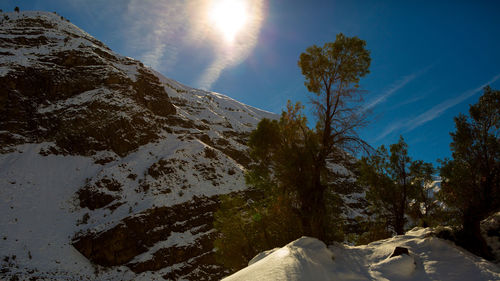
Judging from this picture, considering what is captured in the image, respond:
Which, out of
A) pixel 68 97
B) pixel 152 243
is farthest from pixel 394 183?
pixel 68 97

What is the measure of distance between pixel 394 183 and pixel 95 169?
135 ft

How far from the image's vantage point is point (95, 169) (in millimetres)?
40094

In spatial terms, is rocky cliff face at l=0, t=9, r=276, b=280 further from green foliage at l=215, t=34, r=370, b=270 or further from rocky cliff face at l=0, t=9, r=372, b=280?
green foliage at l=215, t=34, r=370, b=270

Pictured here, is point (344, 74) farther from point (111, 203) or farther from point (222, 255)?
point (111, 203)

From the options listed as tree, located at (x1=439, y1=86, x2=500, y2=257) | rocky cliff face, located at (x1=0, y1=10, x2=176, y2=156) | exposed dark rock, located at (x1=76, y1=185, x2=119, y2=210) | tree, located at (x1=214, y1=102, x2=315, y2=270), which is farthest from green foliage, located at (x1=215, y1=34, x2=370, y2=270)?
rocky cliff face, located at (x1=0, y1=10, x2=176, y2=156)

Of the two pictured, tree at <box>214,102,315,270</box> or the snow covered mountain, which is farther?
the snow covered mountain

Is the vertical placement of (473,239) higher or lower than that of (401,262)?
higher

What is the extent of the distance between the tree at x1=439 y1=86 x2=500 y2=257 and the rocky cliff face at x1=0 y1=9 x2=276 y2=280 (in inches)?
1063

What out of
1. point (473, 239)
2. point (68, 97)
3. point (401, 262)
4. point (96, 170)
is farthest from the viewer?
point (68, 97)

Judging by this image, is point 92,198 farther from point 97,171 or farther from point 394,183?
point 394,183

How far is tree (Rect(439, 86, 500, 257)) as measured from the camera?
28.3ft

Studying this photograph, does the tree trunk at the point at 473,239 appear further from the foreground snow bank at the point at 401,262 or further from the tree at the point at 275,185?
the tree at the point at 275,185

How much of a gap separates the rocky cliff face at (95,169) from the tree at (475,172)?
1063 inches

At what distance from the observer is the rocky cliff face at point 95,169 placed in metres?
29.2
